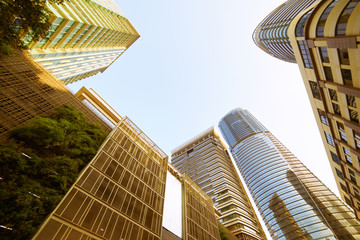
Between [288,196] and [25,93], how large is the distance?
282ft

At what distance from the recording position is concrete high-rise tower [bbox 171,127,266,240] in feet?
185

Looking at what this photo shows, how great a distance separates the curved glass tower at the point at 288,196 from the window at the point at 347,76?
6060cm

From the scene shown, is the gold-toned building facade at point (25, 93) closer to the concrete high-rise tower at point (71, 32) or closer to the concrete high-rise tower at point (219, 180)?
the concrete high-rise tower at point (71, 32)

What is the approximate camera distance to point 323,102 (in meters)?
27.0

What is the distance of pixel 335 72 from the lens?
21688 mm

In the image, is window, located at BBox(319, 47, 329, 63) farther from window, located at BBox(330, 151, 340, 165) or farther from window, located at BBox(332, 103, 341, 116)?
window, located at BBox(330, 151, 340, 165)

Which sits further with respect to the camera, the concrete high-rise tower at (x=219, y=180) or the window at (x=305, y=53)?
the concrete high-rise tower at (x=219, y=180)

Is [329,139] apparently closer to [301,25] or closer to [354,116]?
[354,116]

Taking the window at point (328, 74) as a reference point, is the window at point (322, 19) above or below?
above

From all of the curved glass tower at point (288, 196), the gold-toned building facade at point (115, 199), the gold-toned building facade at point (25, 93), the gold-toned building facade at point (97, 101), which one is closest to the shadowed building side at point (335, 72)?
the gold-toned building facade at point (115, 199)

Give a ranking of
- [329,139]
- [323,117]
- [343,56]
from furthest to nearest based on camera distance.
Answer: [329,139] < [323,117] < [343,56]

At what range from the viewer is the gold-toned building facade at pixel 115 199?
497 inches

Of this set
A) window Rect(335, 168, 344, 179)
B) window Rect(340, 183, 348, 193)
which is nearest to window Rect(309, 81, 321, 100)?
window Rect(335, 168, 344, 179)

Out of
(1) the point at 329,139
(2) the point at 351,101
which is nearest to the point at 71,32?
(2) the point at 351,101
